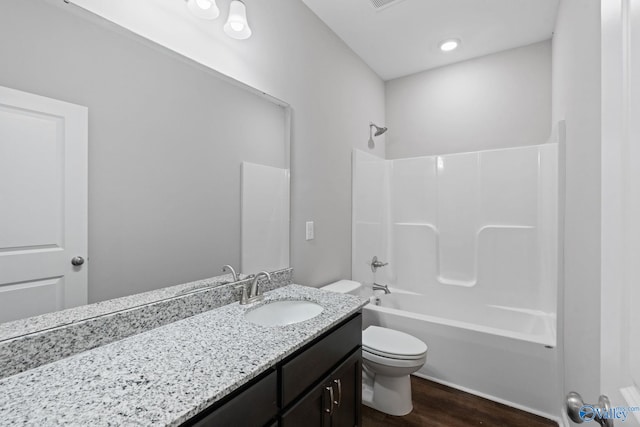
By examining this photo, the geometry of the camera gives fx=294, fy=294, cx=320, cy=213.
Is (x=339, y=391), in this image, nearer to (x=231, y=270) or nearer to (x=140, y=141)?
(x=231, y=270)

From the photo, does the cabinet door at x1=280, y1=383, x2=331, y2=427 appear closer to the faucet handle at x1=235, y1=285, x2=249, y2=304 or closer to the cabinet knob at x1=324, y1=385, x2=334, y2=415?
the cabinet knob at x1=324, y1=385, x2=334, y2=415

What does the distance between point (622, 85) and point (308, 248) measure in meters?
1.72

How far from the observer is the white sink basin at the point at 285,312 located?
1.41 m

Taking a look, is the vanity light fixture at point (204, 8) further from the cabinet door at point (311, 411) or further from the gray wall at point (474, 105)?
the gray wall at point (474, 105)

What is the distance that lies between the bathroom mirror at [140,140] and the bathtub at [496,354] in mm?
1471

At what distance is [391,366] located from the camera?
173cm

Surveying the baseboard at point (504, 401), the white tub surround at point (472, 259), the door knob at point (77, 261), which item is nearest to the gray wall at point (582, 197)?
the baseboard at point (504, 401)

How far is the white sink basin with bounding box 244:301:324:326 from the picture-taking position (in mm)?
1413

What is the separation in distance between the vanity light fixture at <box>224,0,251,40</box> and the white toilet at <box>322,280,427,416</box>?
6.18ft

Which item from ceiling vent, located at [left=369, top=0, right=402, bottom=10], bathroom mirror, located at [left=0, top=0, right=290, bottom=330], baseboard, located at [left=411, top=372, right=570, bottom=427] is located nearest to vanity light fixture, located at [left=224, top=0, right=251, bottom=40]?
bathroom mirror, located at [left=0, top=0, right=290, bottom=330]

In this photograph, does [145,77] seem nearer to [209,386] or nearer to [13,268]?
[13,268]

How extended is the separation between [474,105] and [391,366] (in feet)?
7.94

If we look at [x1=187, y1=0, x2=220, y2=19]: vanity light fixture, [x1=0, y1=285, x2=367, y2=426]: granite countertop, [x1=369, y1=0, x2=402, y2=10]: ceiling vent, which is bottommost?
[x1=0, y1=285, x2=367, y2=426]: granite countertop

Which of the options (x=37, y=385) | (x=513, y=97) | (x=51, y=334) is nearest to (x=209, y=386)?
(x=37, y=385)
